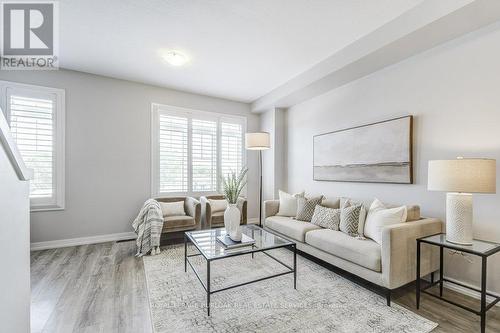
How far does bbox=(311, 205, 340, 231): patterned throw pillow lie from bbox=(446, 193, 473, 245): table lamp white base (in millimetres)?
1154

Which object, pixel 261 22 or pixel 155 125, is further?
pixel 155 125

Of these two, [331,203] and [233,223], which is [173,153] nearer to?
[233,223]

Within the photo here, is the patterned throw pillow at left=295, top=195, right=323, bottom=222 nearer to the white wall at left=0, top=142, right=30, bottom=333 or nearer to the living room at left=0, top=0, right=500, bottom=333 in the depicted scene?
the living room at left=0, top=0, right=500, bottom=333

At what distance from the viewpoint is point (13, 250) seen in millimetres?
1221

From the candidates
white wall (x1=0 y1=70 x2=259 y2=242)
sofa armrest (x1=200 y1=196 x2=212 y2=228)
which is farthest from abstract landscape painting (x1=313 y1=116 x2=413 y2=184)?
white wall (x1=0 y1=70 x2=259 y2=242)

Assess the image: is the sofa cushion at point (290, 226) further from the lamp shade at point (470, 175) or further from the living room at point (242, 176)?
the lamp shade at point (470, 175)

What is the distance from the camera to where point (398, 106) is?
2930mm

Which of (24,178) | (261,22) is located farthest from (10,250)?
(261,22)

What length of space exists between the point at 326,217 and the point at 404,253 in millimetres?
1075

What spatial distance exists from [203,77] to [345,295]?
3.65m

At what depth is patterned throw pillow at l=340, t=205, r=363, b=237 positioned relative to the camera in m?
2.74

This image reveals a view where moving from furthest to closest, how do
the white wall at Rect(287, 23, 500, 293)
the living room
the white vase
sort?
1. the white vase
2. the white wall at Rect(287, 23, 500, 293)
3. the living room

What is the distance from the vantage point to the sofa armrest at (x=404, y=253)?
2.07 metres

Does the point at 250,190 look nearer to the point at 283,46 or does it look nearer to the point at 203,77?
the point at 203,77
